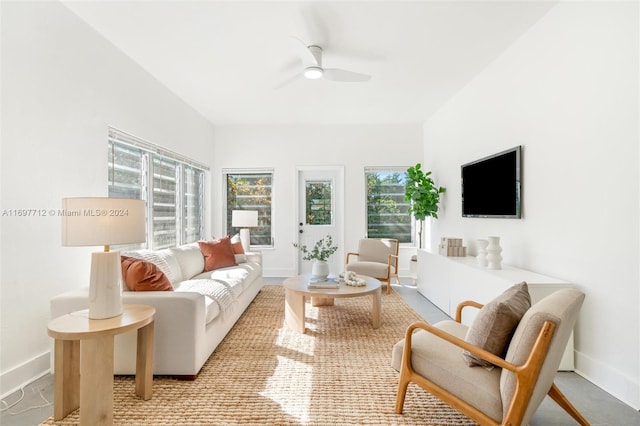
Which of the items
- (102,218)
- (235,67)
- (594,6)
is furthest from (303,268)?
(594,6)

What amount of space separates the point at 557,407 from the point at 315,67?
3.13m

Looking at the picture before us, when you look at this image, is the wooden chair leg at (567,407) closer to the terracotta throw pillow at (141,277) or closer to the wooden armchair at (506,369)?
the wooden armchair at (506,369)

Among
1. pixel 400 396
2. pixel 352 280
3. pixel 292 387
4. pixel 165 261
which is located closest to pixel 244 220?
pixel 165 261

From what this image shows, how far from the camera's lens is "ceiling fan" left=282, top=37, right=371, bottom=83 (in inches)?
111

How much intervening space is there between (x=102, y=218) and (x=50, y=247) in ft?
3.58

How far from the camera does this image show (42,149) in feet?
7.93

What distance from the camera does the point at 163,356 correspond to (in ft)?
7.29

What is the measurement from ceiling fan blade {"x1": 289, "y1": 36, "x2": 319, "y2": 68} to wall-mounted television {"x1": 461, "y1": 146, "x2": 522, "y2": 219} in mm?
2065

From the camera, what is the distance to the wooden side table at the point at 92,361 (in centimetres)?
168

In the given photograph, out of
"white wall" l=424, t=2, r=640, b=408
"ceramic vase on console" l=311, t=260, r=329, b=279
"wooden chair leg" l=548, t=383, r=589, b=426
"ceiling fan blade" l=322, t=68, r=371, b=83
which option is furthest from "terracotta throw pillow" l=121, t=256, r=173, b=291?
"white wall" l=424, t=2, r=640, b=408

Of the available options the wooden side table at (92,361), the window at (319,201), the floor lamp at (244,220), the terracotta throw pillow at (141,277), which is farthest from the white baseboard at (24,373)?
the window at (319,201)

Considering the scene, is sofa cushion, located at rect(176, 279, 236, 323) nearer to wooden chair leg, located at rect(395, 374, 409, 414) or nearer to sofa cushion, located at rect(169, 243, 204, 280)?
sofa cushion, located at rect(169, 243, 204, 280)

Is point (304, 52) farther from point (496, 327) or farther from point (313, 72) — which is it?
point (496, 327)

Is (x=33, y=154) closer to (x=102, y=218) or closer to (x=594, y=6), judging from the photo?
(x=102, y=218)
